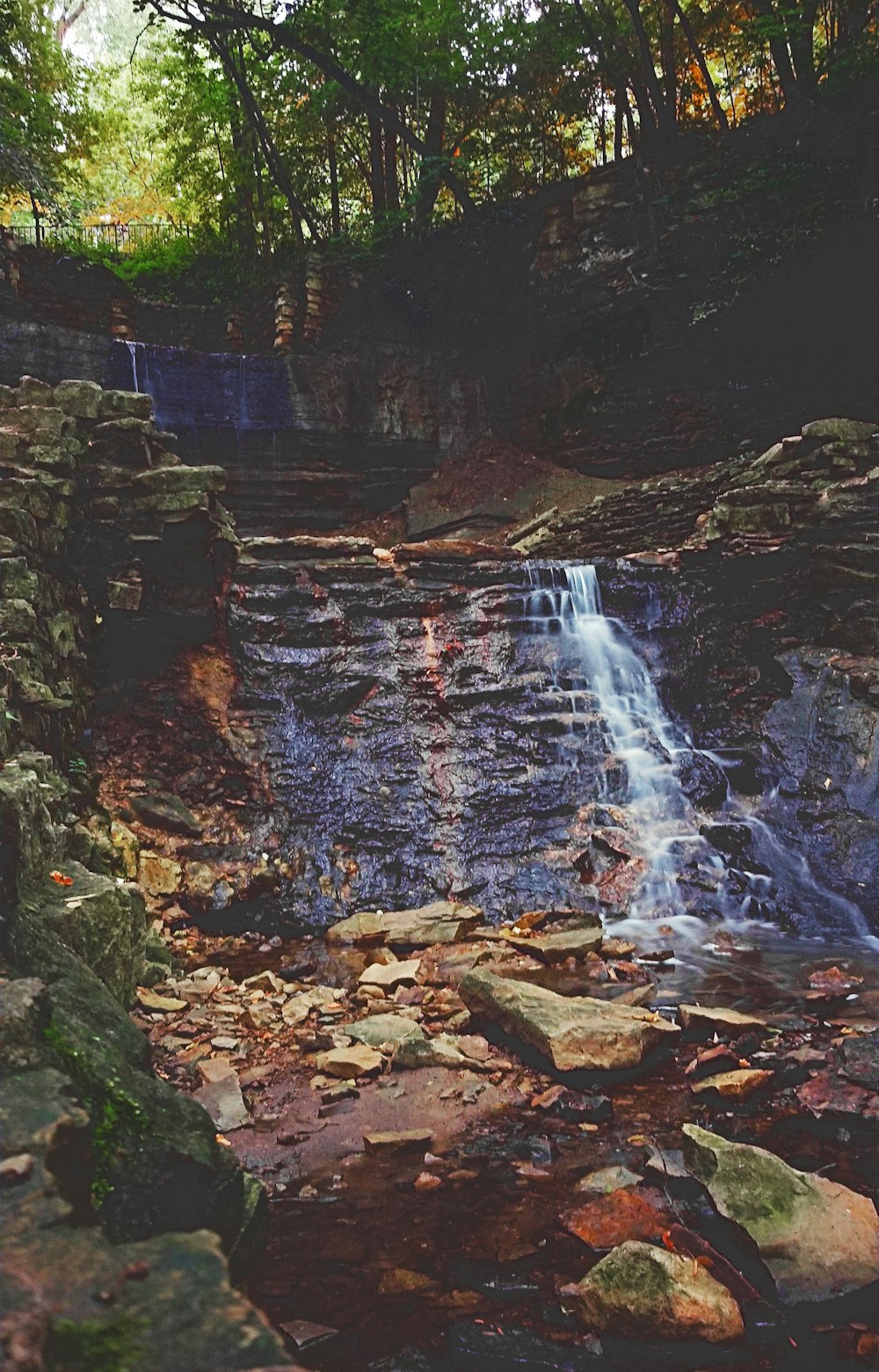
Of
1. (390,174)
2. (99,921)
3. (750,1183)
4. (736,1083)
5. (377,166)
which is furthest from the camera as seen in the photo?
(390,174)

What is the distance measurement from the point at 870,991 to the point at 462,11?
1921cm

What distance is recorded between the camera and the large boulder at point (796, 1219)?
238 cm

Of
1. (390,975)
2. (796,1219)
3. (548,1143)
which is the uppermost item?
(796,1219)

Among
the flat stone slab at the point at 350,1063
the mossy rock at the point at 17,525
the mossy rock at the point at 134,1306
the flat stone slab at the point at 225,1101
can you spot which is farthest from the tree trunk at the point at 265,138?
the mossy rock at the point at 134,1306

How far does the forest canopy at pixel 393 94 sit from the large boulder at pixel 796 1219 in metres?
17.4

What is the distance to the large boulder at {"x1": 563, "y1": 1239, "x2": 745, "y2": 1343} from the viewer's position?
218 cm

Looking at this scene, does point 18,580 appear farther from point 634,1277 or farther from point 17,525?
point 634,1277

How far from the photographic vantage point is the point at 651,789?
25.9ft

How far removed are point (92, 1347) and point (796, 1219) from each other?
2.17 meters

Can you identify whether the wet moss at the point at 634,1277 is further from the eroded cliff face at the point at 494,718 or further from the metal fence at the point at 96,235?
the metal fence at the point at 96,235

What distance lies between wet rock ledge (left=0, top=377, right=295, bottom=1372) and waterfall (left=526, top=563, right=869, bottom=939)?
3.80 metres

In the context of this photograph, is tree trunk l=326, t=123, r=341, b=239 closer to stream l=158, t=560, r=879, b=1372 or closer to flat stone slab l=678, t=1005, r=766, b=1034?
stream l=158, t=560, r=879, b=1372

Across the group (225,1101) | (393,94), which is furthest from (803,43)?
(225,1101)

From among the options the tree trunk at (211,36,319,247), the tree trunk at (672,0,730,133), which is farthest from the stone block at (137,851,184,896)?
the tree trunk at (672,0,730,133)
